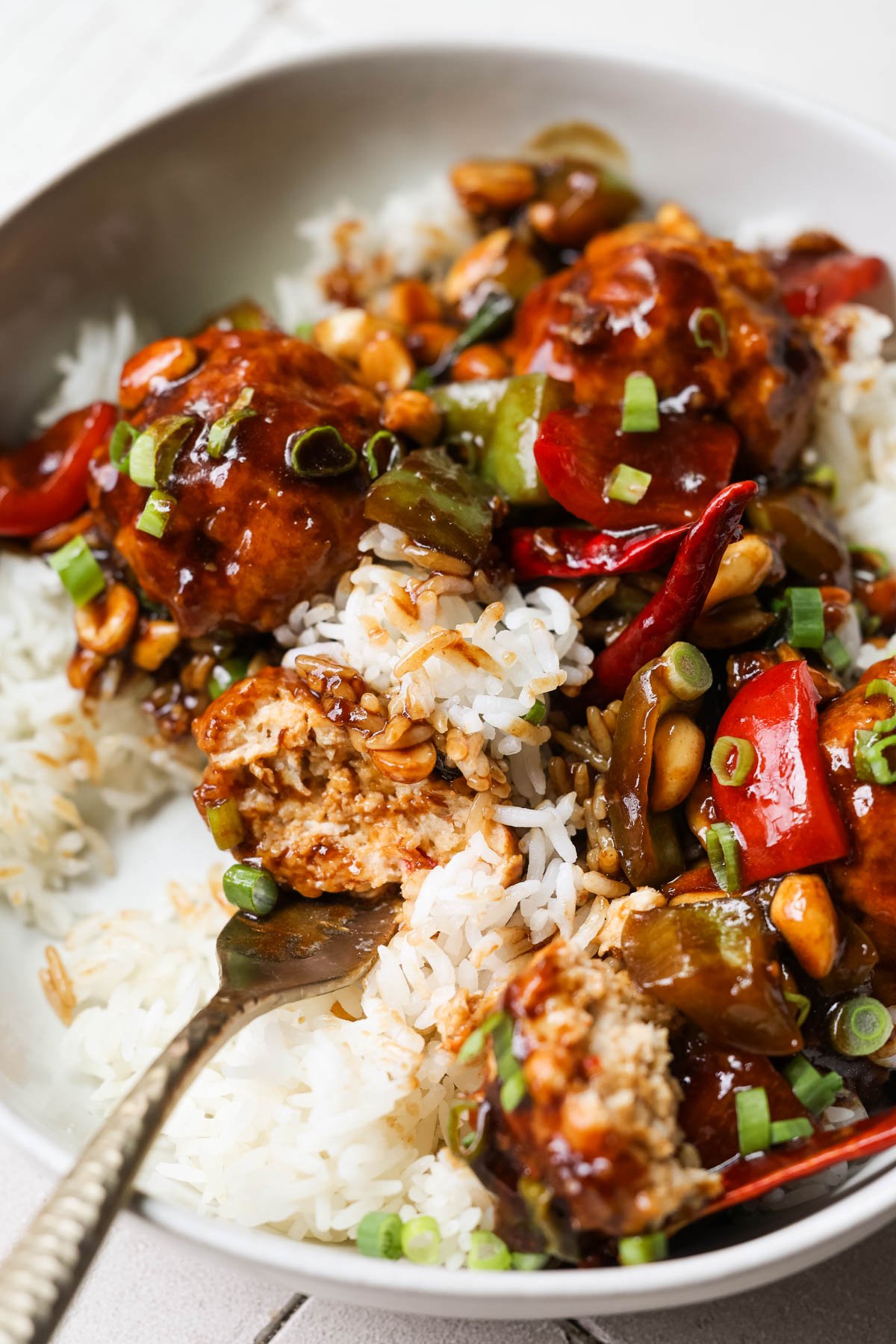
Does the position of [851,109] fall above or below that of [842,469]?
above

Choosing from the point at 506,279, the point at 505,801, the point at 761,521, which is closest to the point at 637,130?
the point at 506,279

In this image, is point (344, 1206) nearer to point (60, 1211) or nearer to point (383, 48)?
point (60, 1211)

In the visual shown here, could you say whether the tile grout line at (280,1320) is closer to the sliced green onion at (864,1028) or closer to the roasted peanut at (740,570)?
the sliced green onion at (864,1028)

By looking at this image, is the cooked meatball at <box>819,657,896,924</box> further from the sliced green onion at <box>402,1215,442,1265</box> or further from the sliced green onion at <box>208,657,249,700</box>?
the sliced green onion at <box>208,657,249,700</box>

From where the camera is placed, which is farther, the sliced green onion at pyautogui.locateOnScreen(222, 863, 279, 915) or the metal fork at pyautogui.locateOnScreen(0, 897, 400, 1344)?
the sliced green onion at pyautogui.locateOnScreen(222, 863, 279, 915)

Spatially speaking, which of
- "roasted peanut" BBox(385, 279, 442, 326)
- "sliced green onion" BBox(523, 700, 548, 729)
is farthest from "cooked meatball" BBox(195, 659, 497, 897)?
"roasted peanut" BBox(385, 279, 442, 326)

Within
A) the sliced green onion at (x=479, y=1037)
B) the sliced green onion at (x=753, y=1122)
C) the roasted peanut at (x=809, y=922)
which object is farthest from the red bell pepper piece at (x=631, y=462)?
the sliced green onion at (x=753, y=1122)
